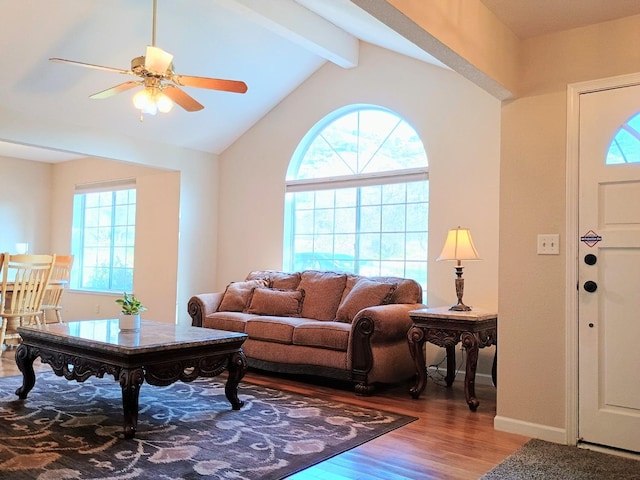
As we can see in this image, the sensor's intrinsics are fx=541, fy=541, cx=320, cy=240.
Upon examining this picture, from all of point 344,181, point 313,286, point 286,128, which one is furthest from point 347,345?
point 286,128

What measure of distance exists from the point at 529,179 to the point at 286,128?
11.6 feet

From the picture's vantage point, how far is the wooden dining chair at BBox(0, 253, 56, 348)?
5.20 m

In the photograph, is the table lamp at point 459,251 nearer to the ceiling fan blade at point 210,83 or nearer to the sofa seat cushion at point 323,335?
the sofa seat cushion at point 323,335

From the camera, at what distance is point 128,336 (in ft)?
11.0

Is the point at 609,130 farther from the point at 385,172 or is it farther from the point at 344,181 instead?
the point at 344,181

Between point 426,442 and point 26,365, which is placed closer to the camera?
point 426,442

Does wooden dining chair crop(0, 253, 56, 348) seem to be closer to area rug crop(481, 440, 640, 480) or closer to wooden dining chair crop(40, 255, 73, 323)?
wooden dining chair crop(40, 255, 73, 323)

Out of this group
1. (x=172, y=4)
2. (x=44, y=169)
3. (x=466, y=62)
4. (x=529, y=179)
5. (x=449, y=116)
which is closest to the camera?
(x=466, y=62)

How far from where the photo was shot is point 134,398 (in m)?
2.94

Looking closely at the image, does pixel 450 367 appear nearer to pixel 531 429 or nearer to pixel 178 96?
pixel 531 429

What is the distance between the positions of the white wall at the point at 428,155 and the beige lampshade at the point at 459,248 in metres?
0.58

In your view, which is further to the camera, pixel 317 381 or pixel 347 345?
pixel 317 381

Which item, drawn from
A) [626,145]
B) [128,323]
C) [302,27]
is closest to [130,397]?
[128,323]

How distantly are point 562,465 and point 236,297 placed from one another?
334 centimetres
